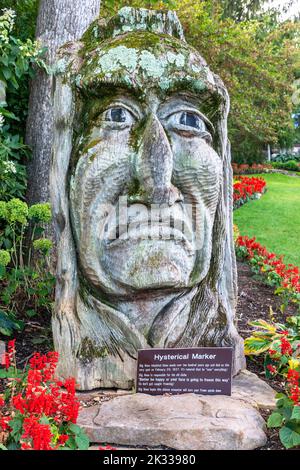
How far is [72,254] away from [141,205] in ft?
1.82

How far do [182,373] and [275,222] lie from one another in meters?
8.95

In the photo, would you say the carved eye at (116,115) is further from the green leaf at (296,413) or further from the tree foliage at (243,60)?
the tree foliage at (243,60)

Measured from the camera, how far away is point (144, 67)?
3418 millimetres

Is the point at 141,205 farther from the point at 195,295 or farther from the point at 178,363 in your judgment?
the point at 178,363

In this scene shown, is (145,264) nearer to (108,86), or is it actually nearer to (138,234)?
(138,234)

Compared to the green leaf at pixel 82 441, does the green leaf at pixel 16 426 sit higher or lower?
higher

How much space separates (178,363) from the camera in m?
3.37

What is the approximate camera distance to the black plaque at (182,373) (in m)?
3.36

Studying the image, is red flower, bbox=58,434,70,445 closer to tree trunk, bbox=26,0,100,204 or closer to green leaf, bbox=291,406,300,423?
green leaf, bbox=291,406,300,423

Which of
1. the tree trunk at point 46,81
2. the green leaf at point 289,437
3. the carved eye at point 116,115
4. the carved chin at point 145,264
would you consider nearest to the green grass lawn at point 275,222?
the tree trunk at point 46,81

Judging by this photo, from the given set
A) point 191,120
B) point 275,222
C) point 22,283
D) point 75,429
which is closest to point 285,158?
point 275,222

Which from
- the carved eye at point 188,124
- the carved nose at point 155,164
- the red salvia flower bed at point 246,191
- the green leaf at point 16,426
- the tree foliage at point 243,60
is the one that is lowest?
the green leaf at point 16,426

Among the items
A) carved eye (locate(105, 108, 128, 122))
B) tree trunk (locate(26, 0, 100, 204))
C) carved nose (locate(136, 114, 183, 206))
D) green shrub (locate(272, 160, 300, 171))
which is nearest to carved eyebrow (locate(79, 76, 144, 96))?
carved eye (locate(105, 108, 128, 122))

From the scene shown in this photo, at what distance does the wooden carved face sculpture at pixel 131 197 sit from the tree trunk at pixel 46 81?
2.81 meters
